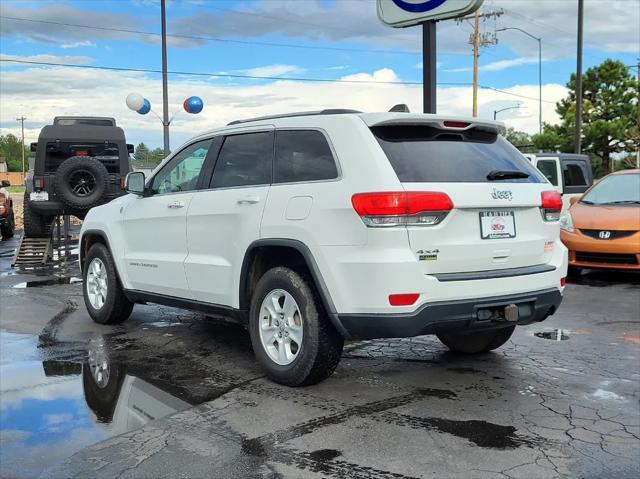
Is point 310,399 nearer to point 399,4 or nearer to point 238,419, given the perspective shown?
point 238,419

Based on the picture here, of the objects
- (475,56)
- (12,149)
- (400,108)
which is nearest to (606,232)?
(400,108)

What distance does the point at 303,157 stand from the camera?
488cm

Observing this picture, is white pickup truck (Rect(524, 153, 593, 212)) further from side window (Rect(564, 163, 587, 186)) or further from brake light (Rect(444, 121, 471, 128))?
brake light (Rect(444, 121, 471, 128))

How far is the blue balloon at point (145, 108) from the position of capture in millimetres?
22547

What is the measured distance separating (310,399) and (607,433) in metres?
1.79

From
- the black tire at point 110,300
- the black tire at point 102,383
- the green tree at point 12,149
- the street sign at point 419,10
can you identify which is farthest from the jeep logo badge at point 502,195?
the green tree at point 12,149

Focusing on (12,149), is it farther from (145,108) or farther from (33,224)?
(33,224)

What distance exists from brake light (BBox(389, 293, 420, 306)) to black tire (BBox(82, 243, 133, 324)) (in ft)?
11.6

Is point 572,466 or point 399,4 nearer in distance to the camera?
point 572,466

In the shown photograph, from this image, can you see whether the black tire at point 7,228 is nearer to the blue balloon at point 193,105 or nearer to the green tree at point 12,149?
the blue balloon at point 193,105

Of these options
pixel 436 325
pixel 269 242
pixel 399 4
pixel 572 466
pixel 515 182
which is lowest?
pixel 572 466

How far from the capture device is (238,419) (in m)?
4.19

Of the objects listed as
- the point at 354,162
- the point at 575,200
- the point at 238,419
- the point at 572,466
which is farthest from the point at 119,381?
the point at 575,200

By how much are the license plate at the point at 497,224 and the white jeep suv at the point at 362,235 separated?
11mm
